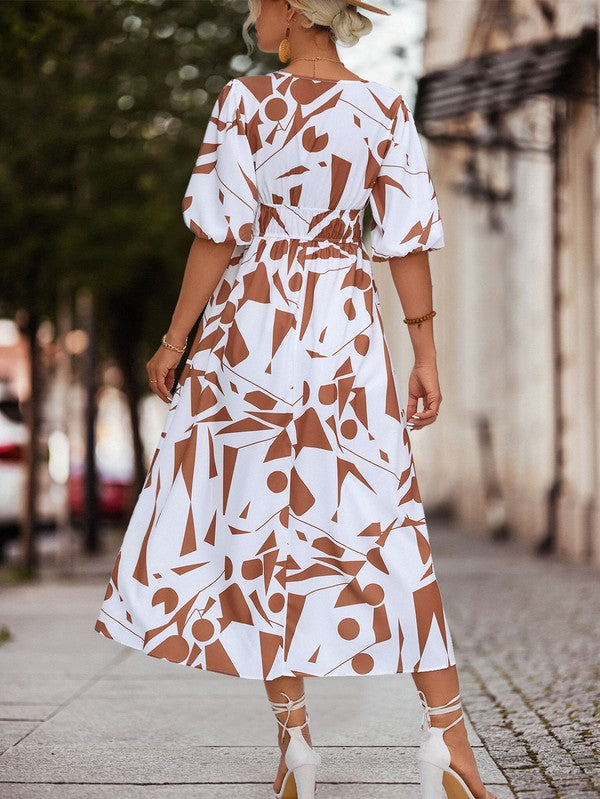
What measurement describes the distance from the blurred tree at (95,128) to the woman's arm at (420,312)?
794 cm

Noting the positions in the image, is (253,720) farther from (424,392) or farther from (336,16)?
(336,16)

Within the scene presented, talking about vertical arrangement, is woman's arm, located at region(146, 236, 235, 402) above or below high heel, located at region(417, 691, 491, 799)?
above

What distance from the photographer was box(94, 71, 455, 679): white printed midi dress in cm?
325

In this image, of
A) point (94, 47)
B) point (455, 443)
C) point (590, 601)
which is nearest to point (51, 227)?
point (94, 47)

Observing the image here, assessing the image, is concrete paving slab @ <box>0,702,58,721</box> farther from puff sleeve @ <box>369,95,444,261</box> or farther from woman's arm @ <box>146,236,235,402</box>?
puff sleeve @ <box>369,95,444,261</box>

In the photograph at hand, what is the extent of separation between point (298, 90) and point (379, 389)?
73cm

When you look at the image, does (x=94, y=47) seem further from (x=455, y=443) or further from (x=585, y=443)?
(x=455, y=443)

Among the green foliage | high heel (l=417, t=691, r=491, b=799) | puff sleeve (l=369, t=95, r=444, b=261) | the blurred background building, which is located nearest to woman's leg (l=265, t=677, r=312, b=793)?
high heel (l=417, t=691, r=491, b=799)

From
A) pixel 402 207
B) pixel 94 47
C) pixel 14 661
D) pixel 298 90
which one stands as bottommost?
pixel 14 661

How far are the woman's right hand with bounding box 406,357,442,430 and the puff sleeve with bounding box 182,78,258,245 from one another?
1.71 ft

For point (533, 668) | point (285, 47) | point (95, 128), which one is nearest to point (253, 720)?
point (533, 668)

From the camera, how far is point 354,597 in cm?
325

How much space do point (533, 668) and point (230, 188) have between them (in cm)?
313

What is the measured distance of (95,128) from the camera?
11750mm
